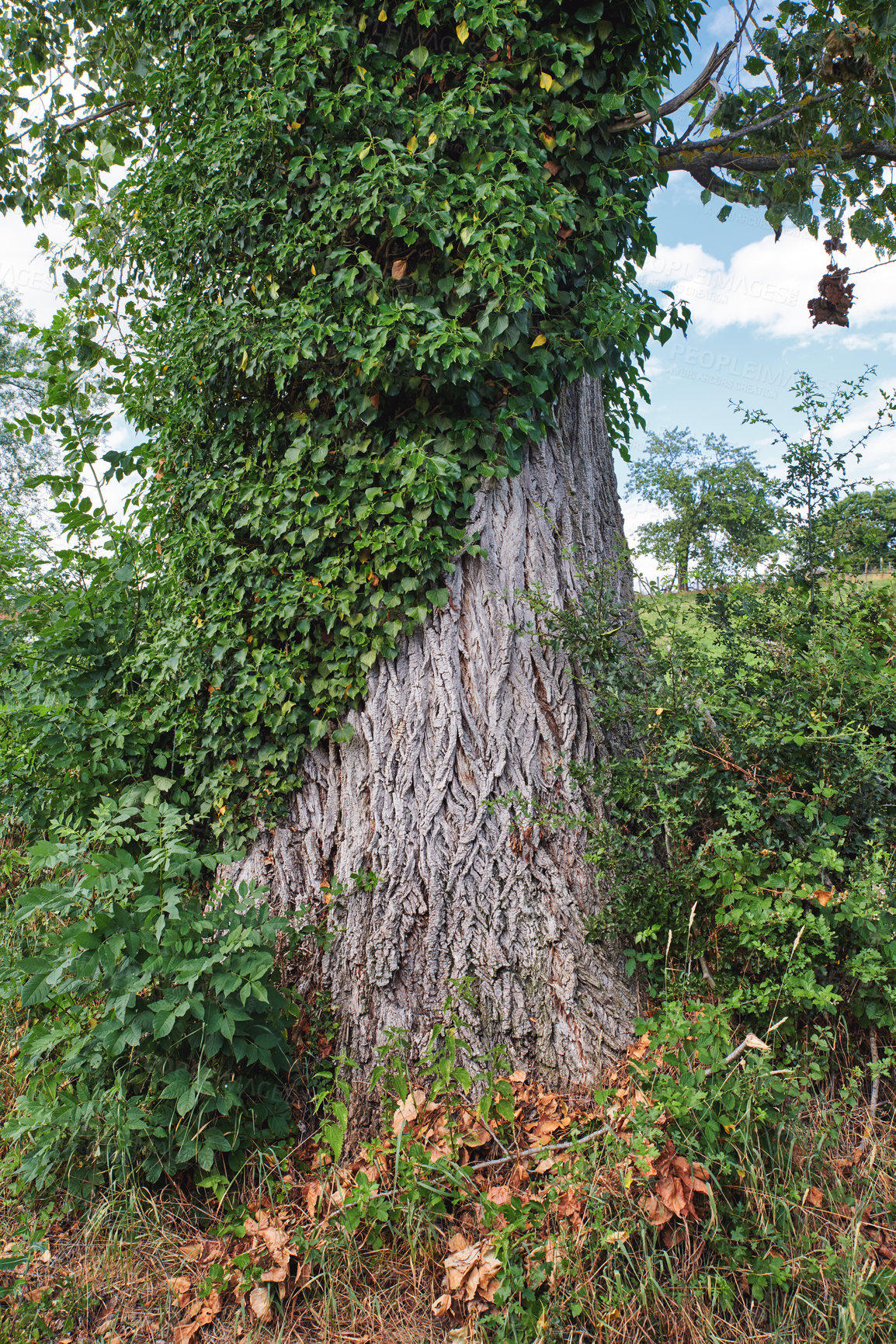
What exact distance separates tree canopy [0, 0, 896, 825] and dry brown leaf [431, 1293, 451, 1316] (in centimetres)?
193

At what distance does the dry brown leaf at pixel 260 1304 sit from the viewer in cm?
221

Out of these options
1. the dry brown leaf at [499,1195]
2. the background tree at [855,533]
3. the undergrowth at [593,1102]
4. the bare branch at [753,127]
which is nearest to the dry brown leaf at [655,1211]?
the undergrowth at [593,1102]

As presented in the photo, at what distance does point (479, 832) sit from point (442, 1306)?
1.47m

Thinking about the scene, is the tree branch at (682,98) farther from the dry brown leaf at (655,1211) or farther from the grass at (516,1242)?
the dry brown leaf at (655,1211)

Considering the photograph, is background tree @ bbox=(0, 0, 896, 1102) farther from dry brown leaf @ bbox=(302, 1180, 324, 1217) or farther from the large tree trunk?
dry brown leaf @ bbox=(302, 1180, 324, 1217)

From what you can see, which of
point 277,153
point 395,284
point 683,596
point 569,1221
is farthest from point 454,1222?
point 277,153

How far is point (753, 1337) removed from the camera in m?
1.97

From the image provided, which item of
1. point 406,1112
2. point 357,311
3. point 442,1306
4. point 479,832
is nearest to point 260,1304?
point 442,1306

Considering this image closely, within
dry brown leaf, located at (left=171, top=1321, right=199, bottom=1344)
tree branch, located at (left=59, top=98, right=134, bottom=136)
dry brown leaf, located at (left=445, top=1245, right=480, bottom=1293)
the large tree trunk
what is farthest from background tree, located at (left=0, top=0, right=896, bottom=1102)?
tree branch, located at (left=59, top=98, right=134, bottom=136)

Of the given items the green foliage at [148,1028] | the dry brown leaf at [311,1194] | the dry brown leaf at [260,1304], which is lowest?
the dry brown leaf at [260,1304]

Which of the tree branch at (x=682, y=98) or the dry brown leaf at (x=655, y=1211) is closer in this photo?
the dry brown leaf at (x=655, y=1211)

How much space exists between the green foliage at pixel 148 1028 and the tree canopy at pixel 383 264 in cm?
85

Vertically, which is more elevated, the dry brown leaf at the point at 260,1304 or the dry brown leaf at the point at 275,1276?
the dry brown leaf at the point at 275,1276

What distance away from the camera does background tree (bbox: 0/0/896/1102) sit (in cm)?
290
